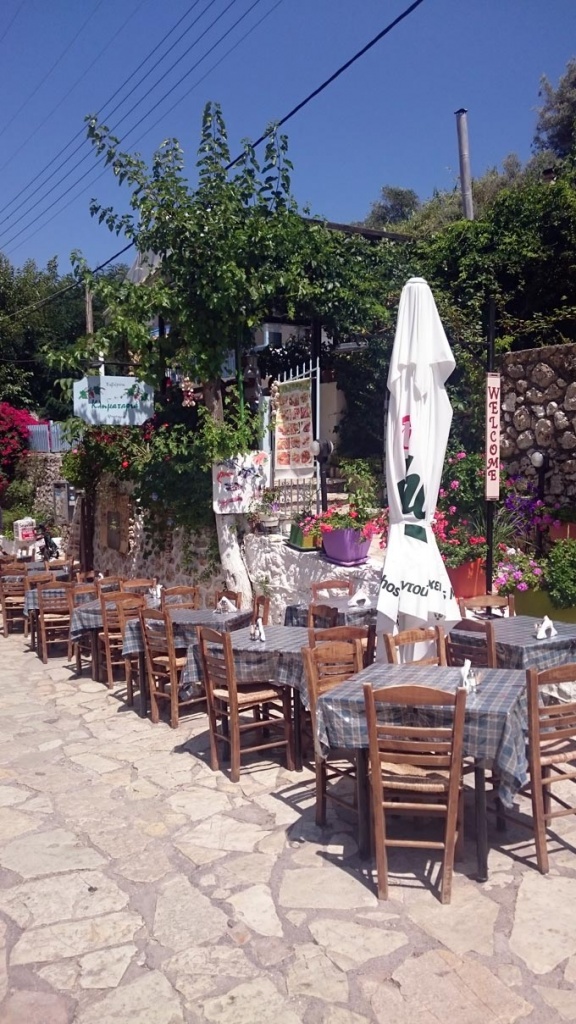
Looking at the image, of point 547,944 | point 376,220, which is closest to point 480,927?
point 547,944

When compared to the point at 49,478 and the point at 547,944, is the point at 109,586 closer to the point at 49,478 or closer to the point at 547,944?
the point at 547,944

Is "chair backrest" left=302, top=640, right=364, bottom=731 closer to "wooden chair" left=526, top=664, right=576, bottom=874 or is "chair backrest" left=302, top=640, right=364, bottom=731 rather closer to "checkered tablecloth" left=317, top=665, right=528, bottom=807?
"checkered tablecloth" left=317, top=665, right=528, bottom=807

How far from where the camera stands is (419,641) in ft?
16.9

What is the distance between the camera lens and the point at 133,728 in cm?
689

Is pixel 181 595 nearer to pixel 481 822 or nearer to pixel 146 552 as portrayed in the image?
pixel 146 552

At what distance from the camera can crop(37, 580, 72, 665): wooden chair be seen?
9.92 m

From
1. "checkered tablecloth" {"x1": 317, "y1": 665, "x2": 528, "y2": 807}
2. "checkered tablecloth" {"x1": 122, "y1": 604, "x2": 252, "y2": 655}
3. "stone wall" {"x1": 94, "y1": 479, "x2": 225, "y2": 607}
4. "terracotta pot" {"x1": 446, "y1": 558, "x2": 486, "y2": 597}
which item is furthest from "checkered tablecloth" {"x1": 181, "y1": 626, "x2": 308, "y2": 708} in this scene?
"stone wall" {"x1": 94, "y1": 479, "x2": 225, "y2": 607}

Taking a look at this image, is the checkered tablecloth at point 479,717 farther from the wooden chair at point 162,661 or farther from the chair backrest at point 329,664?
the wooden chair at point 162,661

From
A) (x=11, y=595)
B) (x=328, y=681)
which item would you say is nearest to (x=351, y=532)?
(x=328, y=681)

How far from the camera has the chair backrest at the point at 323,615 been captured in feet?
22.1

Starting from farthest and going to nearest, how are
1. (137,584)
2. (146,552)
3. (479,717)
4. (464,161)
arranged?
(464,161)
(146,552)
(137,584)
(479,717)

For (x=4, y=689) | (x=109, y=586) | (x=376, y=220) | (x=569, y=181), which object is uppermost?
(x=376, y=220)

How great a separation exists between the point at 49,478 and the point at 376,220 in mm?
15485

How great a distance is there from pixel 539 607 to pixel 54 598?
19.3ft
